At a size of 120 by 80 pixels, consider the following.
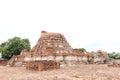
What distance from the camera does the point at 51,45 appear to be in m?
26.4

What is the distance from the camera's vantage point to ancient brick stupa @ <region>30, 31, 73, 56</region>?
83.1ft

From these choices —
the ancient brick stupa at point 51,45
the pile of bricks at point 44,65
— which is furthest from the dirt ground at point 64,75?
the ancient brick stupa at point 51,45

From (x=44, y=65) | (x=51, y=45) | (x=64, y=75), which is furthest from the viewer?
(x=51, y=45)

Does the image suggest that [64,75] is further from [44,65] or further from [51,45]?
[51,45]

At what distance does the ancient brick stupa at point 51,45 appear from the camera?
2534cm

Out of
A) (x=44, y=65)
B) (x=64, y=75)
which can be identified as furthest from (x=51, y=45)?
(x=64, y=75)

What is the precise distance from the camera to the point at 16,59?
89.4 feet

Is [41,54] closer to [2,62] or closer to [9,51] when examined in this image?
[2,62]

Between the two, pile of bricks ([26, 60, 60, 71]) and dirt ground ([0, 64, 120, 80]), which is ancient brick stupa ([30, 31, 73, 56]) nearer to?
pile of bricks ([26, 60, 60, 71])

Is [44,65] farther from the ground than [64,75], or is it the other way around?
[44,65]

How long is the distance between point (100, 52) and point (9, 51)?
1641cm

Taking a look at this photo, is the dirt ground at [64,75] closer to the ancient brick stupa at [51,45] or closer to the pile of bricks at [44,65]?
the pile of bricks at [44,65]

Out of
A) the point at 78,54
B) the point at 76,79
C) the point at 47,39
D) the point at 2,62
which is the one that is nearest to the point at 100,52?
the point at 78,54

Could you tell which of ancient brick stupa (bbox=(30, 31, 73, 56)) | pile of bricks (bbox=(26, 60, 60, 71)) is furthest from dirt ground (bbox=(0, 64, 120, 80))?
ancient brick stupa (bbox=(30, 31, 73, 56))
